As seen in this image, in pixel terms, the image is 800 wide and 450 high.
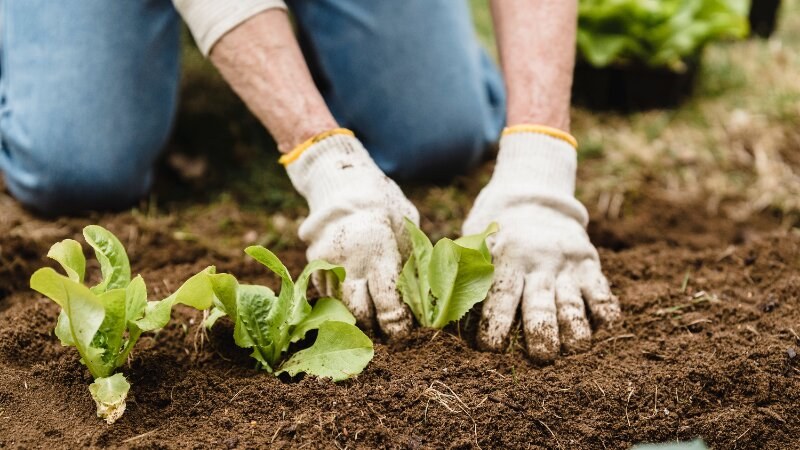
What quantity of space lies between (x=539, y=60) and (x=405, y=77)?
70 centimetres

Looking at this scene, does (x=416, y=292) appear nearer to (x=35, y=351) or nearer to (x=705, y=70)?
(x=35, y=351)

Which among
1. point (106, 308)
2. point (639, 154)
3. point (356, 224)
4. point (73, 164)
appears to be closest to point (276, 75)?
point (356, 224)

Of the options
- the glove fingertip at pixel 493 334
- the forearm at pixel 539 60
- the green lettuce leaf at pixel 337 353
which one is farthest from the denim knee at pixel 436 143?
the green lettuce leaf at pixel 337 353

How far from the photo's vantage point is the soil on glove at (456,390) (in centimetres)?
135

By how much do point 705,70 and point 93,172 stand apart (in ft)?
9.01

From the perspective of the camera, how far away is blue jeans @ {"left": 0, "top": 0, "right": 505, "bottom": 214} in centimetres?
224

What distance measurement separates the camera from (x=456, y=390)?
1.42m

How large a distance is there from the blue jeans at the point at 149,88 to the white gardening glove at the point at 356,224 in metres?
0.79

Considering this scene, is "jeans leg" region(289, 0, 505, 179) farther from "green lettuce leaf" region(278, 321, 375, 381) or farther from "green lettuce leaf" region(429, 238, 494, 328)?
"green lettuce leaf" region(278, 321, 375, 381)

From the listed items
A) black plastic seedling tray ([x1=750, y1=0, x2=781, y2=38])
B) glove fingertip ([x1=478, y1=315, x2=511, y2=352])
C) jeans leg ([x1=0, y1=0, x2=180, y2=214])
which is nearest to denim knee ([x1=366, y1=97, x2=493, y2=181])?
jeans leg ([x1=0, y1=0, x2=180, y2=214])

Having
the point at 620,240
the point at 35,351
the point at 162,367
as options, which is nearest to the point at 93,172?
the point at 35,351

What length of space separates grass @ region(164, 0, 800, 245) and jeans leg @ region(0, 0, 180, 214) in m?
0.28

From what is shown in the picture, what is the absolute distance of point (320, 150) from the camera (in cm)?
177

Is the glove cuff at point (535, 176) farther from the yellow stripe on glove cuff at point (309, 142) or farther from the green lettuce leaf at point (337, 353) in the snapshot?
the green lettuce leaf at point (337, 353)
